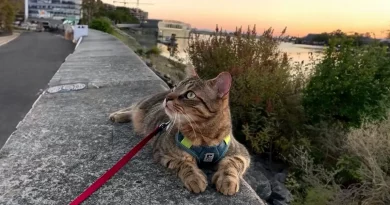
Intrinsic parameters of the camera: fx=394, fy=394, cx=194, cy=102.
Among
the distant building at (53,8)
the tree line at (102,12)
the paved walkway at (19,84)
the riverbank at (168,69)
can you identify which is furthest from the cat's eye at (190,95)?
the distant building at (53,8)

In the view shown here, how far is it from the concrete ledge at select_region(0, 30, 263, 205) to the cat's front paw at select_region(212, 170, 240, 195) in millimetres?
38

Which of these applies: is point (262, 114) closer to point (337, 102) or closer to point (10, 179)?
point (337, 102)

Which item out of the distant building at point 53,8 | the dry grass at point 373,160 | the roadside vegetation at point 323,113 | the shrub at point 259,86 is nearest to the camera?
the dry grass at point 373,160

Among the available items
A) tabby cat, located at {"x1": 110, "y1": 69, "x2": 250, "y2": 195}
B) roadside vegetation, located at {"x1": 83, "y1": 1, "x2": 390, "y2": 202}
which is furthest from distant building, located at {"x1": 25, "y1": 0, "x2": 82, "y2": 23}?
tabby cat, located at {"x1": 110, "y1": 69, "x2": 250, "y2": 195}

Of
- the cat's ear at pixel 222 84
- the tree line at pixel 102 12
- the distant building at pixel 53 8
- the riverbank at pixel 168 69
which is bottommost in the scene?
the riverbank at pixel 168 69

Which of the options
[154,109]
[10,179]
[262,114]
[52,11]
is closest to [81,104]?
[154,109]

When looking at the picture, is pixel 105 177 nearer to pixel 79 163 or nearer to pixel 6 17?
pixel 79 163

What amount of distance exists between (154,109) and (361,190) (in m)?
2.41

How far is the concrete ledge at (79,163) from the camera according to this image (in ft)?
6.96

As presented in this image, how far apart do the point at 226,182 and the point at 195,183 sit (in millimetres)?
173

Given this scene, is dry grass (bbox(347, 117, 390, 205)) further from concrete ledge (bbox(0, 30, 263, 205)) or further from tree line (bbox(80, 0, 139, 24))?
tree line (bbox(80, 0, 139, 24))

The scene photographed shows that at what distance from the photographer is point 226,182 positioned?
7.19ft

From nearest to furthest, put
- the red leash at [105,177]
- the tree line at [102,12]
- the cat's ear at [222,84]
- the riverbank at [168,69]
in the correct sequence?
the red leash at [105,177], the cat's ear at [222,84], the riverbank at [168,69], the tree line at [102,12]

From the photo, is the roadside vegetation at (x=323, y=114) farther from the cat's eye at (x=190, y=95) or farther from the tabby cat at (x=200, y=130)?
the cat's eye at (x=190, y=95)
